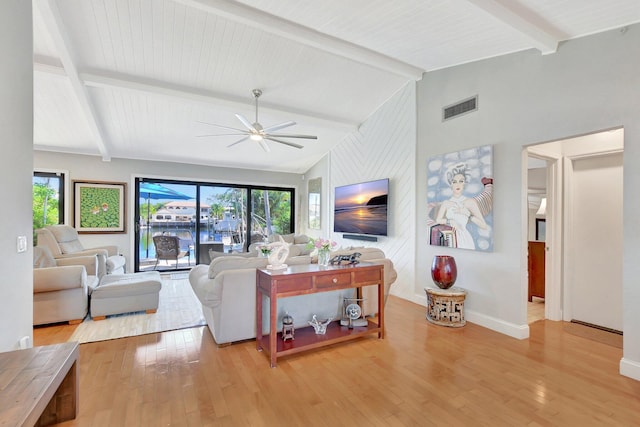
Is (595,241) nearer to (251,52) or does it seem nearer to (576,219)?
(576,219)

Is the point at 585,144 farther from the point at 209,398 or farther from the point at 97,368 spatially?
the point at 97,368

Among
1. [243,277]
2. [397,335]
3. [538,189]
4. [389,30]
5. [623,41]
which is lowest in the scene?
[397,335]

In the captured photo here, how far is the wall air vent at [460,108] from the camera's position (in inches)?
149

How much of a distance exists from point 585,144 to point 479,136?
1.25 m

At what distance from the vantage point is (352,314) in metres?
3.25

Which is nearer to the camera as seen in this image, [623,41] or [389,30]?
[623,41]

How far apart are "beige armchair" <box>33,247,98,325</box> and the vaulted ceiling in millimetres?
2174

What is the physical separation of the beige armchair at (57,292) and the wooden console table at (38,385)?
6.76 feet

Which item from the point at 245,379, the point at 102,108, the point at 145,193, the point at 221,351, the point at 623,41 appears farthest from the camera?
the point at 145,193

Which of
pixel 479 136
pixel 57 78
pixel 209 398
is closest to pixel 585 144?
pixel 479 136

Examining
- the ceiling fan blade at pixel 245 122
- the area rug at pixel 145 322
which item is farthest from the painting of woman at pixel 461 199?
the area rug at pixel 145 322

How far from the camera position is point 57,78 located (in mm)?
3777

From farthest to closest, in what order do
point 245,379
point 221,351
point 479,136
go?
point 479,136, point 221,351, point 245,379

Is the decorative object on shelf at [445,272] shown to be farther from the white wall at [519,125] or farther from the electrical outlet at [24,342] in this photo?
the electrical outlet at [24,342]
